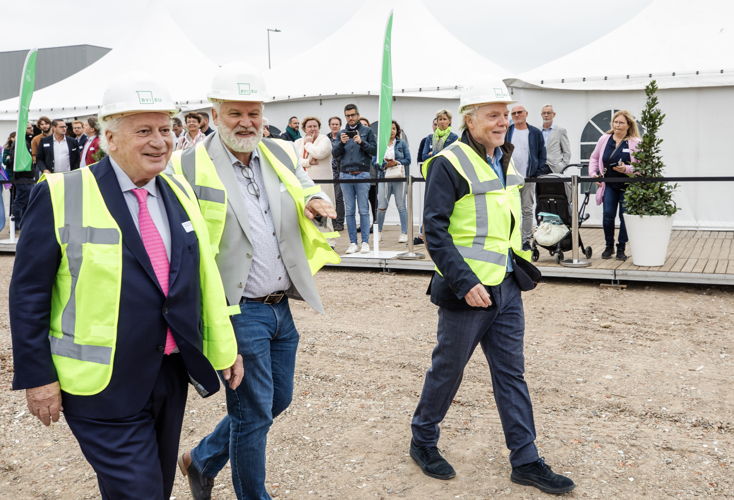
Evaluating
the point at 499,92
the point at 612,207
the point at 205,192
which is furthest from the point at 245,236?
the point at 612,207

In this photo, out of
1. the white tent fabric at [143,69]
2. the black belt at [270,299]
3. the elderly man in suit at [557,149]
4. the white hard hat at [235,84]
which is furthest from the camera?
the white tent fabric at [143,69]

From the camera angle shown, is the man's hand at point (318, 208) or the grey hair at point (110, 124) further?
the man's hand at point (318, 208)

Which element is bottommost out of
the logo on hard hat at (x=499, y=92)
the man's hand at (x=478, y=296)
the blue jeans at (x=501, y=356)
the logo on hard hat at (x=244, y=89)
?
the blue jeans at (x=501, y=356)

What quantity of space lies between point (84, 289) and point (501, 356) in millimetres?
2173

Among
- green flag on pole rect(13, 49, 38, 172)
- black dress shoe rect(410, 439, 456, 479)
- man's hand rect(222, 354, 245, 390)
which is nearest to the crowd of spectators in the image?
green flag on pole rect(13, 49, 38, 172)

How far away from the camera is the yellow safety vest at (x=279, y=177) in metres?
3.11

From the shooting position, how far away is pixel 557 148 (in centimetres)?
1160

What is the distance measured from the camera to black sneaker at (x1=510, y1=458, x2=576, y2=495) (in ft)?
12.3

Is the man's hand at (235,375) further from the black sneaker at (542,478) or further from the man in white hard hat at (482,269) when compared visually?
the black sneaker at (542,478)

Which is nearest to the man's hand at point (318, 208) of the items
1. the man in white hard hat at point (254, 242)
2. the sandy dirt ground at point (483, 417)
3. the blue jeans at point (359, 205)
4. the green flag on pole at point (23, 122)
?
the man in white hard hat at point (254, 242)

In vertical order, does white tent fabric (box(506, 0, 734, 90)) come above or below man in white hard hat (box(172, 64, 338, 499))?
above

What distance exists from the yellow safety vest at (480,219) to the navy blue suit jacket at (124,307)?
60.3 inches

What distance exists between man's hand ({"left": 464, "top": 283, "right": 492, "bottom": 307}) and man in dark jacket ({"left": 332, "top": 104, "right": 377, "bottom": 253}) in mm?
6980

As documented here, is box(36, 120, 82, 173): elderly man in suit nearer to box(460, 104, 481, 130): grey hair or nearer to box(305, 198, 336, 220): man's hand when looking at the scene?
box(460, 104, 481, 130): grey hair
